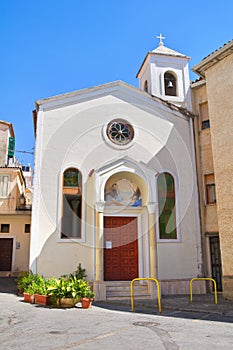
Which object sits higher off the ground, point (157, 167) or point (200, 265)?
point (157, 167)

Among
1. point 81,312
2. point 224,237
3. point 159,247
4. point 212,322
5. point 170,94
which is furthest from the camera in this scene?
point 170,94

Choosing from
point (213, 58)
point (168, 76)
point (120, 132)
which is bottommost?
point (120, 132)

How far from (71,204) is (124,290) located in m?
3.99

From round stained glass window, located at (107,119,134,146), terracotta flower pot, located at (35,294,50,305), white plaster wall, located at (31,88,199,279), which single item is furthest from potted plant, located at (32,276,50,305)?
round stained glass window, located at (107,119,134,146)

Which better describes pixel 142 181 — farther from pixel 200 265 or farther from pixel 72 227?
pixel 200 265

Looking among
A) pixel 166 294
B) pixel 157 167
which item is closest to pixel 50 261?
pixel 166 294

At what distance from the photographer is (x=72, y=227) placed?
13.6 metres

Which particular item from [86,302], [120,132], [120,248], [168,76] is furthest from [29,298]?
[168,76]

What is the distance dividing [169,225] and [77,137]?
5.51 metres

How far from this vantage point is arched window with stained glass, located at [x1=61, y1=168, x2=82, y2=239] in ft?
44.4

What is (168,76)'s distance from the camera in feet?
60.3

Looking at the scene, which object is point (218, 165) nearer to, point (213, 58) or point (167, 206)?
point (167, 206)

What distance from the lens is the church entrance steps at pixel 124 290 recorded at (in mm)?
12469

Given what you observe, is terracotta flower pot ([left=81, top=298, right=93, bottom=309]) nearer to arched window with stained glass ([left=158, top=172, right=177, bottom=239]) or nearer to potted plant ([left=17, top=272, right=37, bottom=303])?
potted plant ([left=17, top=272, right=37, bottom=303])
